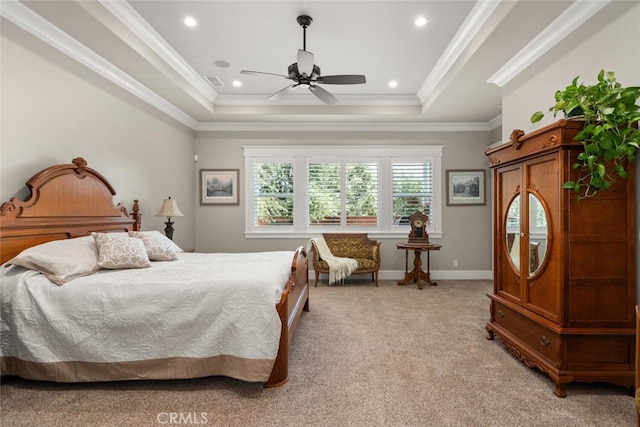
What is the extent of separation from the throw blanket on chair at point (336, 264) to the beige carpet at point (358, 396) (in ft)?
6.83

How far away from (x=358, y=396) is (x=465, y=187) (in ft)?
15.6

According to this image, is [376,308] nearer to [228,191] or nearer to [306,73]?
[306,73]

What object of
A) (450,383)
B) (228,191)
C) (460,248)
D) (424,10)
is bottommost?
(450,383)

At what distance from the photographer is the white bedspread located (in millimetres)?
2127

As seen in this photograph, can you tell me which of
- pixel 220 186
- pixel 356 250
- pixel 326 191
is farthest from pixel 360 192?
pixel 220 186

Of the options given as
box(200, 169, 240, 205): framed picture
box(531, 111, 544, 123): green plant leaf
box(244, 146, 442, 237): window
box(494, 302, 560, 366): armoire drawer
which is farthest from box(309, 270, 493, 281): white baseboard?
box(531, 111, 544, 123): green plant leaf

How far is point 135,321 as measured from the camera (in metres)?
2.14

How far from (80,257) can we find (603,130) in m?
3.86

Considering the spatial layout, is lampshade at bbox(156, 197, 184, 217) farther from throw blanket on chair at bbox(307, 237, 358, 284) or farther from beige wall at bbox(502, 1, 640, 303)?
beige wall at bbox(502, 1, 640, 303)

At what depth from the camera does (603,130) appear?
2002 mm

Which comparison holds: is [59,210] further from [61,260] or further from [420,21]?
[420,21]

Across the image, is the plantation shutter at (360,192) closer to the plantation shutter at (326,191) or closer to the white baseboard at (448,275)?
the plantation shutter at (326,191)

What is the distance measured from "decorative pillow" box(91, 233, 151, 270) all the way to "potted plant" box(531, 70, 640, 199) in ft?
11.2

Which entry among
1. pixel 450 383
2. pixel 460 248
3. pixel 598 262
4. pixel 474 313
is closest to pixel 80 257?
pixel 450 383
